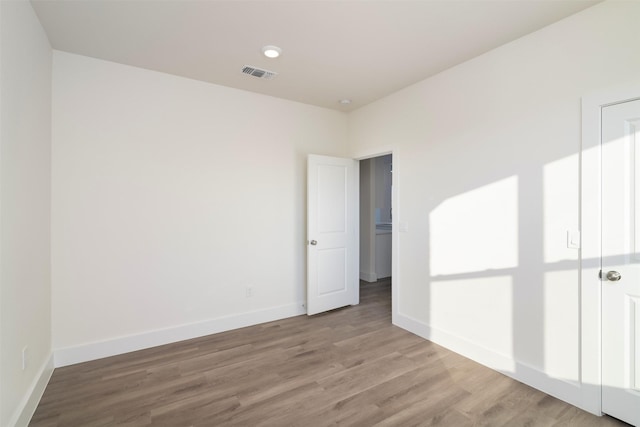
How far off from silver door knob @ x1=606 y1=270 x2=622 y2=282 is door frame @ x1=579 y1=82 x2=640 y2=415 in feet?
0.20

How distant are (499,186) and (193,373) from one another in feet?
10.2

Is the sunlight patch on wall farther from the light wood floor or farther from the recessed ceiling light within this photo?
the recessed ceiling light

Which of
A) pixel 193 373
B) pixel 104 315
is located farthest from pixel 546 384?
pixel 104 315

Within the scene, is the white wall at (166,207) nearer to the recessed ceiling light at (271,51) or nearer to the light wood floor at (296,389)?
the light wood floor at (296,389)

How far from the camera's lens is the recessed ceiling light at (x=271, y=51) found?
269cm

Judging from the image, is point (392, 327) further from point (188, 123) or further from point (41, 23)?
point (41, 23)

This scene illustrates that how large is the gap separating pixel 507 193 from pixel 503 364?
1471 mm

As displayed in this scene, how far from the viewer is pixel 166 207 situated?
10.7ft

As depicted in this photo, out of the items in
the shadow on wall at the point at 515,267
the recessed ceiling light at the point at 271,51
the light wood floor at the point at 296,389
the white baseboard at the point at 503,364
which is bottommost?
the light wood floor at the point at 296,389

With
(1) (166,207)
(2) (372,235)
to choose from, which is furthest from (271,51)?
(2) (372,235)

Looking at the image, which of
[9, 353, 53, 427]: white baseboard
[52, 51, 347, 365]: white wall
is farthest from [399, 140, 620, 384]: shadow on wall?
[9, 353, 53, 427]: white baseboard

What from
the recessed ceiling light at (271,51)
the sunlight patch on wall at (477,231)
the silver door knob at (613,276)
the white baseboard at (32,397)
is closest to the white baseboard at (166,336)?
the white baseboard at (32,397)

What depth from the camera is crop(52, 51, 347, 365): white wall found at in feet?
9.31

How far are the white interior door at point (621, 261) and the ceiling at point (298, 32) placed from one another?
3.05ft
